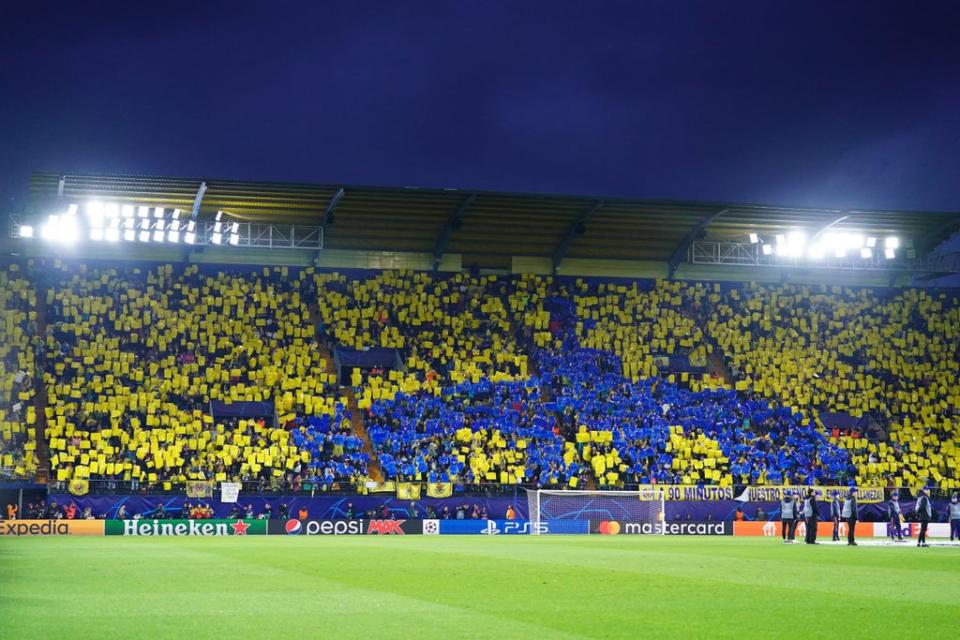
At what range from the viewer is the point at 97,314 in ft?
162

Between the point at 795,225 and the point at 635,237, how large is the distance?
7746 mm

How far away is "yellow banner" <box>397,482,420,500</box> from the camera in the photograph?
137ft

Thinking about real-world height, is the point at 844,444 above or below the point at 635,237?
below

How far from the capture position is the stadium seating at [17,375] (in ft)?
138

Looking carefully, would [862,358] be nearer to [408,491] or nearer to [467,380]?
[467,380]

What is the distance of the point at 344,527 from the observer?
135ft

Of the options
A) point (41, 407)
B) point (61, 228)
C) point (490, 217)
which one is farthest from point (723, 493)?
point (61, 228)

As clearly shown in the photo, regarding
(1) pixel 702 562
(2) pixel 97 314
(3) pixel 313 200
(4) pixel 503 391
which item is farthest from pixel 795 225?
(1) pixel 702 562

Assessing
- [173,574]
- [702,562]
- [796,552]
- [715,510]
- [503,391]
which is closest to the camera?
[173,574]

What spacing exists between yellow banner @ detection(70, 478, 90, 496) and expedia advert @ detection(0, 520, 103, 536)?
1.12 m

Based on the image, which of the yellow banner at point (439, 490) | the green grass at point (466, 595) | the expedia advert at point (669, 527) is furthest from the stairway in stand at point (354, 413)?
the green grass at point (466, 595)

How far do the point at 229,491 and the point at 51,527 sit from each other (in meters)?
5.86

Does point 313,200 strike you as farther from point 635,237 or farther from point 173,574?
point 173,574

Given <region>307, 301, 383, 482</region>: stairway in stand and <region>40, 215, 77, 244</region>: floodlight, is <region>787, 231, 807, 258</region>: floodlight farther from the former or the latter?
<region>40, 215, 77, 244</region>: floodlight
